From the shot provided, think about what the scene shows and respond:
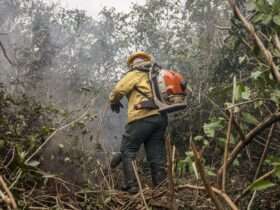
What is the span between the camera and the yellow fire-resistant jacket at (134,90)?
4523mm

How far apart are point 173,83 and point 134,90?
44cm

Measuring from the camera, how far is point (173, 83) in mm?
4480

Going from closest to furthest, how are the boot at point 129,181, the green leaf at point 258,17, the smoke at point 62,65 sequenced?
the green leaf at point 258,17 → the boot at point 129,181 → the smoke at point 62,65

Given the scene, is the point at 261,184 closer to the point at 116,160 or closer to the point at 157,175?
the point at 157,175

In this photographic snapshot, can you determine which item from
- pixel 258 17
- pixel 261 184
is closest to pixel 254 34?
pixel 261 184

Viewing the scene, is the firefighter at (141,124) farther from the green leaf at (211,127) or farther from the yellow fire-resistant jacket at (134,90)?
the green leaf at (211,127)

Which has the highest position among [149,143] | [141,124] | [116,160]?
[141,124]

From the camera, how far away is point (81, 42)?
2175cm

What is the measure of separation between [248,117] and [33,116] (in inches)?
152

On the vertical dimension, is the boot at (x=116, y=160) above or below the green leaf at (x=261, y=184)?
below

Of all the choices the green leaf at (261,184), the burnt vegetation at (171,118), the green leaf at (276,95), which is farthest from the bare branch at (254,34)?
the green leaf at (276,95)

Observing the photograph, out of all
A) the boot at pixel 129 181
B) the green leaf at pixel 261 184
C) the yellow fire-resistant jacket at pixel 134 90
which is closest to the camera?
the green leaf at pixel 261 184

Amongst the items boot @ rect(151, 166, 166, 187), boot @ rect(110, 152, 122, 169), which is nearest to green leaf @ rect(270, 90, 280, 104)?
boot @ rect(151, 166, 166, 187)

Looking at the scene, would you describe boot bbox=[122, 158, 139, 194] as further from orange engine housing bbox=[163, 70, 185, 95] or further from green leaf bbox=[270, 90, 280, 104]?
green leaf bbox=[270, 90, 280, 104]
